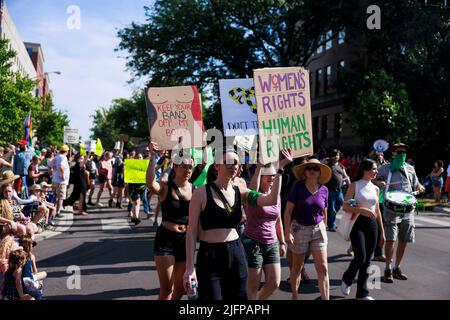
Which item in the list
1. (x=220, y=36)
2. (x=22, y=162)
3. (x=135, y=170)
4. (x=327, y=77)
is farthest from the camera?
(x=327, y=77)

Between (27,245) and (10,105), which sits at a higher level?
(10,105)

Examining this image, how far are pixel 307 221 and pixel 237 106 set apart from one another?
2666mm

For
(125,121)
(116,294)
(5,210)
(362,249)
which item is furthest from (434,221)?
(125,121)

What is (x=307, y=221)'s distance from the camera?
6.02 m

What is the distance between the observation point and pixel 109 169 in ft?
58.6

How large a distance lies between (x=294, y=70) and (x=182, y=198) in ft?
6.21

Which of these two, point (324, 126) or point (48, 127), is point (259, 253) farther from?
point (48, 127)

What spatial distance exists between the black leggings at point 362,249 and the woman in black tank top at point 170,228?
7.47 ft

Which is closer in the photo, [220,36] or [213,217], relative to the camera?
→ [213,217]

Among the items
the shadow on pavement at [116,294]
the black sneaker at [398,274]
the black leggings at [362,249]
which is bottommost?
the black sneaker at [398,274]

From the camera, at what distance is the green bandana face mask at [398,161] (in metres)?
7.88

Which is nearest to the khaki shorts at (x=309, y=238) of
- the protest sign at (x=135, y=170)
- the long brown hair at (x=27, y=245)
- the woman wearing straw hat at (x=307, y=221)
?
the woman wearing straw hat at (x=307, y=221)

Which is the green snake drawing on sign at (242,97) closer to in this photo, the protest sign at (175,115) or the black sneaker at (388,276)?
the protest sign at (175,115)

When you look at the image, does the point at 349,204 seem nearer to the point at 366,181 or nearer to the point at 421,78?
the point at 366,181
